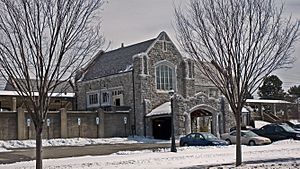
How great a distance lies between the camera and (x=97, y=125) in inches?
2083

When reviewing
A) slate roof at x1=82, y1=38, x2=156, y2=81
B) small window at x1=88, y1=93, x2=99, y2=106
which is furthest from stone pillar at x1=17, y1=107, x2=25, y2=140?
small window at x1=88, y1=93, x2=99, y2=106

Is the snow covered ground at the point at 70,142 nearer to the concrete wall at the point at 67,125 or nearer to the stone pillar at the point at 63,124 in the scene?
the stone pillar at the point at 63,124

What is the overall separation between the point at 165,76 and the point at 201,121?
763 centimetres

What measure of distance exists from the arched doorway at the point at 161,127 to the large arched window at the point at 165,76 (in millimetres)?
3964

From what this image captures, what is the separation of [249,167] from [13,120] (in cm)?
3299

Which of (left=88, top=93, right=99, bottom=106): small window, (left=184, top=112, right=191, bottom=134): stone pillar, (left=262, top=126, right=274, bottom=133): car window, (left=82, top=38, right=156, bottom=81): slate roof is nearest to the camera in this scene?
(left=262, top=126, right=274, bottom=133): car window

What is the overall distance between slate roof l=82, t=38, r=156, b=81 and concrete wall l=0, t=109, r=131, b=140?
659 cm

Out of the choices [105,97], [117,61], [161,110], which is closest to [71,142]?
[161,110]

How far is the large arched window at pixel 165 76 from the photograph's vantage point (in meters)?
59.0

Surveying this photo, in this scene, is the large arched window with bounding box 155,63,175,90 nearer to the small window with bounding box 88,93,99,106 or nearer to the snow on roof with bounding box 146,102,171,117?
the snow on roof with bounding box 146,102,171,117

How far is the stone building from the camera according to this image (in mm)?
55812

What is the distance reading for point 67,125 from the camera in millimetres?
50750

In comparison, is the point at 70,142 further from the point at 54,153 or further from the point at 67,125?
the point at 54,153

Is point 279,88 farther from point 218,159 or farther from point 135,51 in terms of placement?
point 218,159
